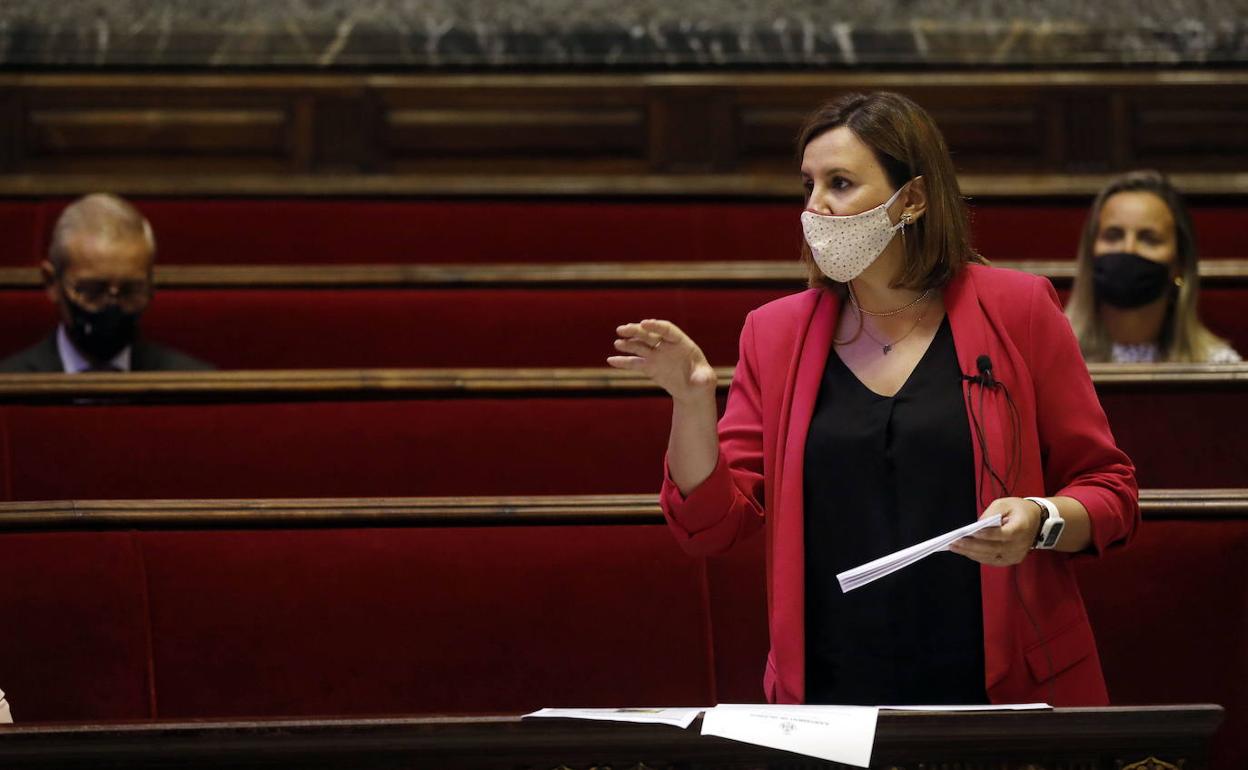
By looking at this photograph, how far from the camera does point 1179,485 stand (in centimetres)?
71

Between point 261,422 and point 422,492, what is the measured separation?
0.08m

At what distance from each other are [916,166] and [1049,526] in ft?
0.42

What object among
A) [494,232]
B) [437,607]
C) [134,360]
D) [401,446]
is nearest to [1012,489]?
[437,607]

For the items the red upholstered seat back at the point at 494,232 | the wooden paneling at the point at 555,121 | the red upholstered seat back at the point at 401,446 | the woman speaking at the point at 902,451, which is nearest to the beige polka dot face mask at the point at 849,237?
the woman speaking at the point at 902,451

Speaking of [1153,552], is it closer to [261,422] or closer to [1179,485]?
[1179,485]

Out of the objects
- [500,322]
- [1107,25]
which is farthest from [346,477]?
[1107,25]

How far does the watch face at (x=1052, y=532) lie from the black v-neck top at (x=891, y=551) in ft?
0.10

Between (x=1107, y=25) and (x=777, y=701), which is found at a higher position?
(x=1107, y=25)

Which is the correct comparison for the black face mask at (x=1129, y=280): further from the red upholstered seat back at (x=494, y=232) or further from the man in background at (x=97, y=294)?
the man in background at (x=97, y=294)

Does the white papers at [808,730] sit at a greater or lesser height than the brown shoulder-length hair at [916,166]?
lesser

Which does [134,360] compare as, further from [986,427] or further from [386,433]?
[986,427]

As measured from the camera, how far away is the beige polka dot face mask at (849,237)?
49cm

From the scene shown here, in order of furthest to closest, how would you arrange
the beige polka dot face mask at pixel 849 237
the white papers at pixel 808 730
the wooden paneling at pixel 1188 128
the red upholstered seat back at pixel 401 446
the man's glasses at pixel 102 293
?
1. the wooden paneling at pixel 1188 128
2. the man's glasses at pixel 102 293
3. the red upholstered seat back at pixel 401 446
4. the beige polka dot face mask at pixel 849 237
5. the white papers at pixel 808 730

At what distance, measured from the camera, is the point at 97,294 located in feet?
2.79
